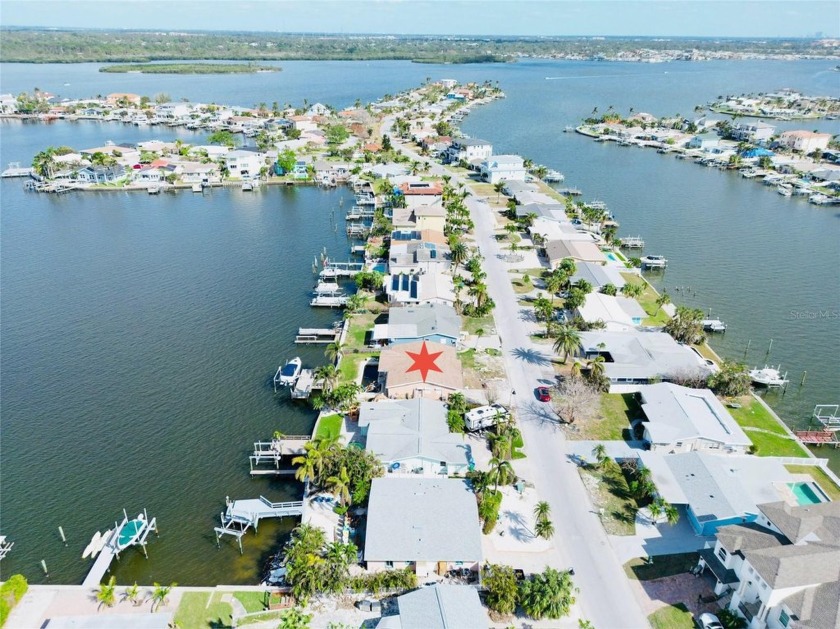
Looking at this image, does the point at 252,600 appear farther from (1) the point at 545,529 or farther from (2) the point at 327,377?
(2) the point at 327,377

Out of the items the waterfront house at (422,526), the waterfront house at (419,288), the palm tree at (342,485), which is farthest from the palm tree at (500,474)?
the waterfront house at (419,288)

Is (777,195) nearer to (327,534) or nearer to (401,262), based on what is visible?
(401,262)

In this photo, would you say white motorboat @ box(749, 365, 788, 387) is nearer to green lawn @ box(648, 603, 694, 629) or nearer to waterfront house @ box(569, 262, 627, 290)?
waterfront house @ box(569, 262, 627, 290)

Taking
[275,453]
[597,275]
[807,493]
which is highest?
[597,275]

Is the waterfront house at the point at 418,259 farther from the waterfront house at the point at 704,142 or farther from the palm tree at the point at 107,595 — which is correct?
the waterfront house at the point at 704,142

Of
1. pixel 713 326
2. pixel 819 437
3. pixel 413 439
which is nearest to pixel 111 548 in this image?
pixel 413 439

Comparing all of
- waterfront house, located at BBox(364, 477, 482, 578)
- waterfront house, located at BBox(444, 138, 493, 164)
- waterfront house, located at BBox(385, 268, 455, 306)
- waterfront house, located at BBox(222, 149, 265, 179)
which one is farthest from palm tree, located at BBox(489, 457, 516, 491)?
waterfront house, located at BBox(222, 149, 265, 179)
